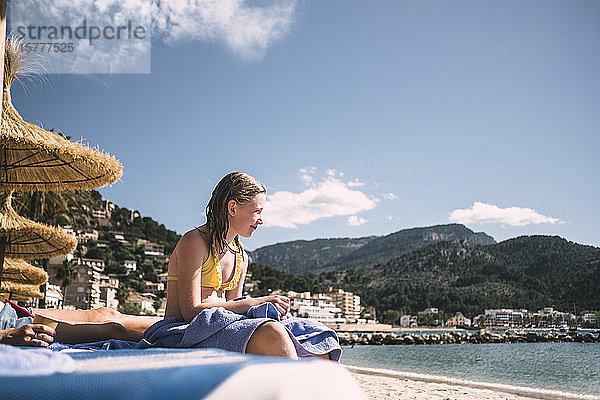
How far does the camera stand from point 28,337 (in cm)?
147

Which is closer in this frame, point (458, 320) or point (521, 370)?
point (521, 370)

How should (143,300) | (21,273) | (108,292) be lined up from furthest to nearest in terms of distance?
(143,300) → (108,292) → (21,273)

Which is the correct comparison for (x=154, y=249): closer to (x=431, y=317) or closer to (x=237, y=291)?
(x=431, y=317)

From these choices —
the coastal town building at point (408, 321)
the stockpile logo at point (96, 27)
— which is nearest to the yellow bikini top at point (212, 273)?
the stockpile logo at point (96, 27)

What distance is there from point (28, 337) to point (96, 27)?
735cm

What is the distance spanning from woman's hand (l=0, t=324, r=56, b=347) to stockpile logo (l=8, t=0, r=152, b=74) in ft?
20.9

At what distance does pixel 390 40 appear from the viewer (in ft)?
91.5

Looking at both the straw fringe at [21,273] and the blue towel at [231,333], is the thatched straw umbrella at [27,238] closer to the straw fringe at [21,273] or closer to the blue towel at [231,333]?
the straw fringe at [21,273]

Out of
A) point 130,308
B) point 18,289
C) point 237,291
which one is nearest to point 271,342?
point 237,291

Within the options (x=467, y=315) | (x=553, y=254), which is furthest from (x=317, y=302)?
(x=553, y=254)

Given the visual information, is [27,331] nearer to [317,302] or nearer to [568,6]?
[568,6]

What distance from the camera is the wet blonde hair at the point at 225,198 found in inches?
74.0

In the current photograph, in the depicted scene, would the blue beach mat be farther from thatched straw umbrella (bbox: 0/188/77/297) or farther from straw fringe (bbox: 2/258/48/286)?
straw fringe (bbox: 2/258/48/286)

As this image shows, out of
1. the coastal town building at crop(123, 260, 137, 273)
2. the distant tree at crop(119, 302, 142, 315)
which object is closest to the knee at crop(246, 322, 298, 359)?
the distant tree at crop(119, 302, 142, 315)
